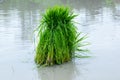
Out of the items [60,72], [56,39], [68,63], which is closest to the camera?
[60,72]

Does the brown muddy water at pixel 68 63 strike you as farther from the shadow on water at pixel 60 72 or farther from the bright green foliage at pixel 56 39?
the bright green foliage at pixel 56 39

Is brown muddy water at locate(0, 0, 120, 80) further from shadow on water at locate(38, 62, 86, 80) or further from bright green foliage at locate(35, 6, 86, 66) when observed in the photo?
bright green foliage at locate(35, 6, 86, 66)

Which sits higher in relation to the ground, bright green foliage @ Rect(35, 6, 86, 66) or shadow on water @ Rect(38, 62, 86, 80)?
bright green foliage @ Rect(35, 6, 86, 66)

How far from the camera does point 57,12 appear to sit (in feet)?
22.1

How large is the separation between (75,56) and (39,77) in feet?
4.02

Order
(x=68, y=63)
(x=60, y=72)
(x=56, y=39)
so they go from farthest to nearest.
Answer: (x=68, y=63) → (x=56, y=39) → (x=60, y=72)

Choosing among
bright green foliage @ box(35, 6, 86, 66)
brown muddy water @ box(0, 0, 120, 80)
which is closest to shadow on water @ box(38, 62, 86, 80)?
brown muddy water @ box(0, 0, 120, 80)

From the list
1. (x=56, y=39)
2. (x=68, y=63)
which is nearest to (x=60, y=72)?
(x=68, y=63)

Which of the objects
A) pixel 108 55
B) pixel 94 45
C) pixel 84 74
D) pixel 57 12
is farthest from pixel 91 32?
pixel 84 74

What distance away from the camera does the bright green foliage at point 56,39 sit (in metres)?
6.46

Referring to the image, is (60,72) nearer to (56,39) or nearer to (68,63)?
(68,63)

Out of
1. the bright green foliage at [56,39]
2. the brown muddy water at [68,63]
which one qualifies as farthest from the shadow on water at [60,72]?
the bright green foliage at [56,39]

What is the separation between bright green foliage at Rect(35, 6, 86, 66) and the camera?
6465 millimetres

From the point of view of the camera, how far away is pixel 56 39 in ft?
21.4
